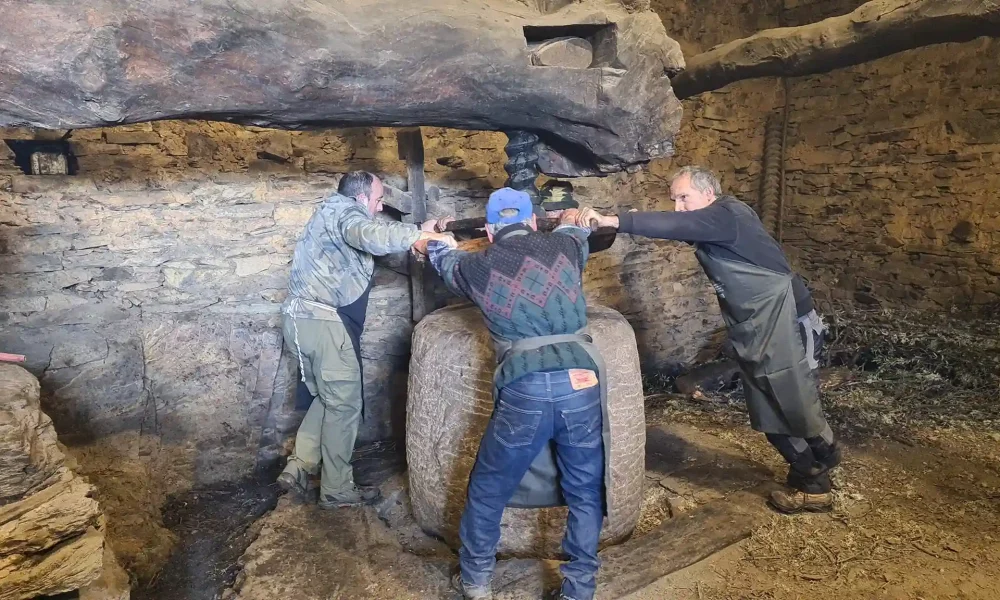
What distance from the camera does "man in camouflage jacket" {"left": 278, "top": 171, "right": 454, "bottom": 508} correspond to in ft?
10.7

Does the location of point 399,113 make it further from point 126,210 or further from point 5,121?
point 126,210

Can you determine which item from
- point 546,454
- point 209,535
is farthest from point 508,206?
point 209,535

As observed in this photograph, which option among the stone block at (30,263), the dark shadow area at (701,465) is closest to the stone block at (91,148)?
the stone block at (30,263)

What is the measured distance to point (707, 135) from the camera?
6.11 metres

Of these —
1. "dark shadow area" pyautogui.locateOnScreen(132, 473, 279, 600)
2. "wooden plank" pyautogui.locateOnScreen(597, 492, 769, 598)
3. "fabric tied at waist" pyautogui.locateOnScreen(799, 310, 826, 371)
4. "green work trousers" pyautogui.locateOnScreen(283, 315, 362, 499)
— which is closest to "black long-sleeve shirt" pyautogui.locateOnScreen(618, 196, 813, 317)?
"fabric tied at waist" pyautogui.locateOnScreen(799, 310, 826, 371)

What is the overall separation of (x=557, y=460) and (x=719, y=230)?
1307mm

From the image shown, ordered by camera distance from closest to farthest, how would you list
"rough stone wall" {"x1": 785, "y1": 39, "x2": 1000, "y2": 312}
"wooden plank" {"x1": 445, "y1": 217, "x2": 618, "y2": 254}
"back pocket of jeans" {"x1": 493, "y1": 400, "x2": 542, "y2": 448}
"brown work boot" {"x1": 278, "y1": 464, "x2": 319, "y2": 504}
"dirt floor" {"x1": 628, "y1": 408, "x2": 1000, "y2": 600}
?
"back pocket of jeans" {"x1": 493, "y1": 400, "x2": 542, "y2": 448} → "dirt floor" {"x1": 628, "y1": 408, "x2": 1000, "y2": 600} → "wooden plank" {"x1": 445, "y1": 217, "x2": 618, "y2": 254} → "brown work boot" {"x1": 278, "y1": 464, "x2": 319, "y2": 504} → "rough stone wall" {"x1": 785, "y1": 39, "x2": 1000, "y2": 312}

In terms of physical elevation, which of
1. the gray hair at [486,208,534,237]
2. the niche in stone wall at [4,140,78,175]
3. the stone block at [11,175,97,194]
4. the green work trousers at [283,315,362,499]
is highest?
the niche in stone wall at [4,140,78,175]

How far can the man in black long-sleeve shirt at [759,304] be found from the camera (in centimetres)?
302

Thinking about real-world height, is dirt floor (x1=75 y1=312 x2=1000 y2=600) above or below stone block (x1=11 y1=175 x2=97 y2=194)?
below

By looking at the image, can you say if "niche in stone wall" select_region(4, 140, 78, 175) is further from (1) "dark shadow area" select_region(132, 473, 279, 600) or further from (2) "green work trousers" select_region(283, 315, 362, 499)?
(1) "dark shadow area" select_region(132, 473, 279, 600)

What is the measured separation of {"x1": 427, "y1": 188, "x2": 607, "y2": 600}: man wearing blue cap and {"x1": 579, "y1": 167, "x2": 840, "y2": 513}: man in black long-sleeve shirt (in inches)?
33.0

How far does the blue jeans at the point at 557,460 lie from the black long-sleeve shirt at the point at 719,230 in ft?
2.86

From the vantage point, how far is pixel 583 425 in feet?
7.89
